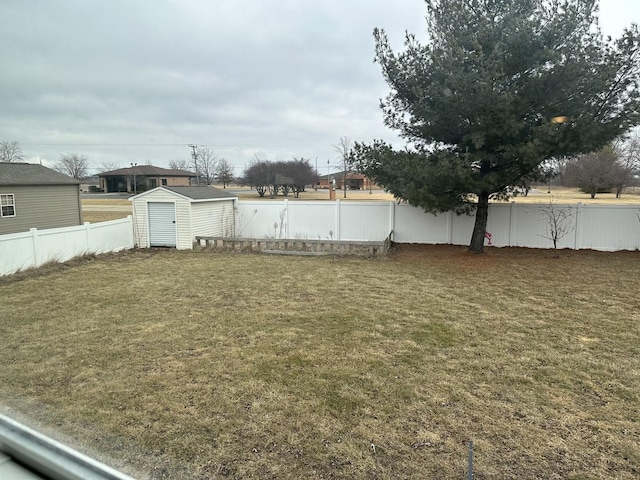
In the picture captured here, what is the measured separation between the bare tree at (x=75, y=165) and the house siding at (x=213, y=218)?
3868cm

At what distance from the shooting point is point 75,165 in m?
48.2

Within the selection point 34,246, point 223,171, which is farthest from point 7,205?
point 223,171

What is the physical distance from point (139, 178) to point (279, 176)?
19.5m

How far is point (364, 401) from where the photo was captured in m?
3.13

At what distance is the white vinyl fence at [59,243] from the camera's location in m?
8.02

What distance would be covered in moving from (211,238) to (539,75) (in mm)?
9009

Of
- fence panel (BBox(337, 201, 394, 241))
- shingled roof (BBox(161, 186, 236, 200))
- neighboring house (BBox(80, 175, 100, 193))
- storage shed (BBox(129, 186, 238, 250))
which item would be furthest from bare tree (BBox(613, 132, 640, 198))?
neighboring house (BBox(80, 175, 100, 193))

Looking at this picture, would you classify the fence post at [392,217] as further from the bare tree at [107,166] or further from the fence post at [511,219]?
the bare tree at [107,166]

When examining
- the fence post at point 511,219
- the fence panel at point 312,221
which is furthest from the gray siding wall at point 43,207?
the fence post at point 511,219

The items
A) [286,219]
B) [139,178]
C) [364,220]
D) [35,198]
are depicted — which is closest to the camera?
[364,220]

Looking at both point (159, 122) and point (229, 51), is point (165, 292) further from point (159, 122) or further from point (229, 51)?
point (159, 122)

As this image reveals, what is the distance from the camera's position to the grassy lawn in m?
2.49

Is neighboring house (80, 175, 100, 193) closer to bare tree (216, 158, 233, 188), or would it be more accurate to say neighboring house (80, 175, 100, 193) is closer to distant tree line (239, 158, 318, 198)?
bare tree (216, 158, 233, 188)

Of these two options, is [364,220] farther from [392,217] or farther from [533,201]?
[533,201]
